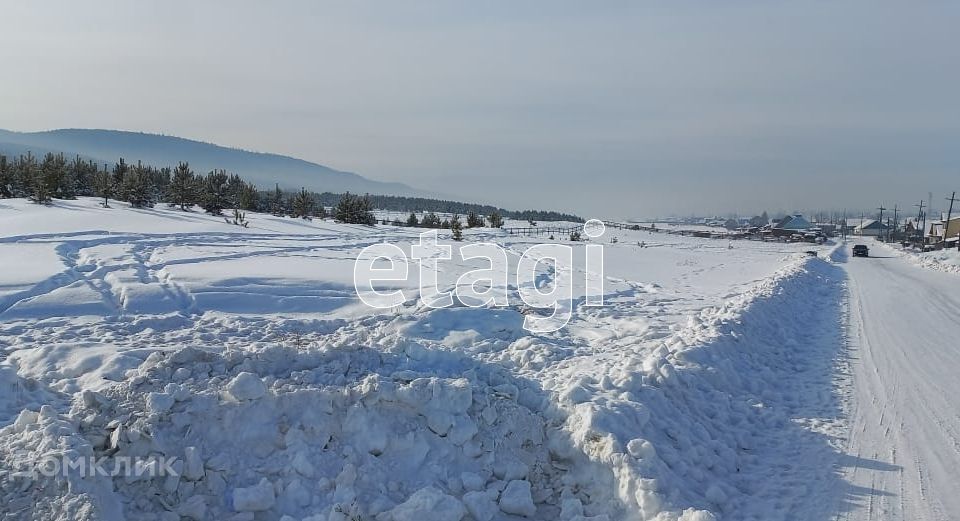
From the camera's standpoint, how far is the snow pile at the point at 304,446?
447 centimetres

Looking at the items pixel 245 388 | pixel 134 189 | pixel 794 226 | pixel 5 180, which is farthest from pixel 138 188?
pixel 794 226

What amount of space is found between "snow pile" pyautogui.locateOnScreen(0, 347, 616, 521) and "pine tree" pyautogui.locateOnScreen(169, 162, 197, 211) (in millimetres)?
38033

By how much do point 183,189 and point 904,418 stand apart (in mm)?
43006

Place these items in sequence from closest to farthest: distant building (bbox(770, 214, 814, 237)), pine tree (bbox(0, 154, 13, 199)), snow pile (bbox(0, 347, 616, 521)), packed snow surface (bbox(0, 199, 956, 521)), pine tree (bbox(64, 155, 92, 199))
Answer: snow pile (bbox(0, 347, 616, 521)) → packed snow surface (bbox(0, 199, 956, 521)) → pine tree (bbox(0, 154, 13, 199)) → pine tree (bbox(64, 155, 92, 199)) → distant building (bbox(770, 214, 814, 237))

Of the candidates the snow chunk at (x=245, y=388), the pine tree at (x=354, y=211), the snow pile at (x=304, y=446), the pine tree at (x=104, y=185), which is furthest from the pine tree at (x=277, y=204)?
the snow chunk at (x=245, y=388)

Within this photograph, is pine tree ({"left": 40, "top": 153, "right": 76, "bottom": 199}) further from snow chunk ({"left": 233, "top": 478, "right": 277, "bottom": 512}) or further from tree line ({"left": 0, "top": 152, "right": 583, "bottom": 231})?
snow chunk ({"left": 233, "top": 478, "right": 277, "bottom": 512})

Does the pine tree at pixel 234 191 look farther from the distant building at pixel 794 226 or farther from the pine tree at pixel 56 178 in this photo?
the distant building at pixel 794 226

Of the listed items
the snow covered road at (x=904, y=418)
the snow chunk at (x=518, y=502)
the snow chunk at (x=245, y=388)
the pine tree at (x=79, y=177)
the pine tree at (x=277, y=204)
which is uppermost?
the pine tree at (x=79, y=177)

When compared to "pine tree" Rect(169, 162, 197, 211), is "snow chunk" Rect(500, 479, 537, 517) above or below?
below

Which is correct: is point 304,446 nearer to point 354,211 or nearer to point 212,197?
point 212,197

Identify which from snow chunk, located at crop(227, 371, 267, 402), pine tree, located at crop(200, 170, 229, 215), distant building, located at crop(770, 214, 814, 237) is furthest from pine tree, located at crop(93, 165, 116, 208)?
distant building, located at crop(770, 214, 814, 237)

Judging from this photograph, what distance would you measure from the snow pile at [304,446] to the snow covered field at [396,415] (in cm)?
2

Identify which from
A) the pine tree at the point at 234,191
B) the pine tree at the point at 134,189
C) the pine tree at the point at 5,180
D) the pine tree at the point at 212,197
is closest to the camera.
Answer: the pine tree at the point at 5,180

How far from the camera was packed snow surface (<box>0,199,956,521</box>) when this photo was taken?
4.61 meters
